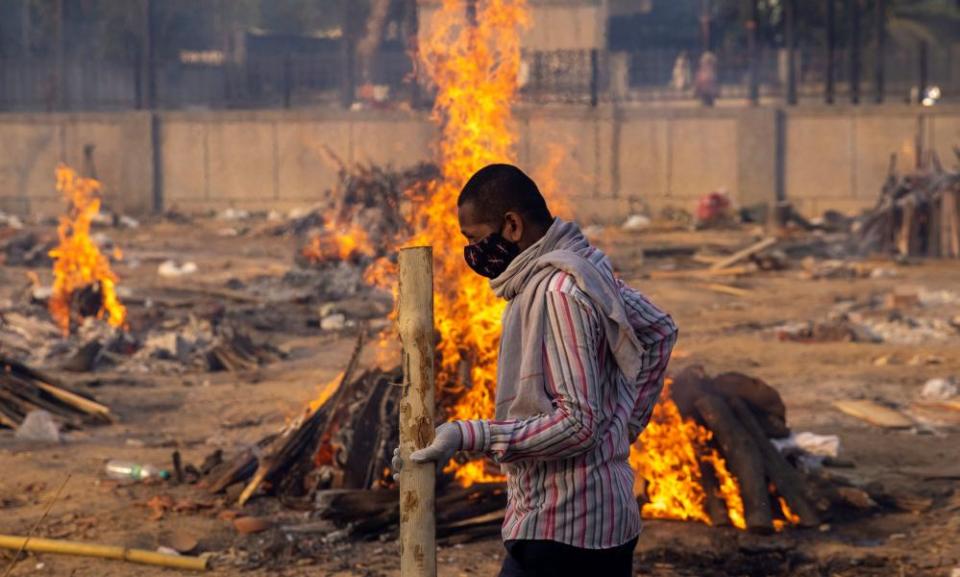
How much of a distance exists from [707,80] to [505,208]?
2800cm

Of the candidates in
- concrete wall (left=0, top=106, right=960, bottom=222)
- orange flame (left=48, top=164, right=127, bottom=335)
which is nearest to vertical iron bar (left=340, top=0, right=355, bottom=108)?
concrete wall (left=0, top=106, right=960, bottom=222)

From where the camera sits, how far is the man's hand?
3256 millimetres

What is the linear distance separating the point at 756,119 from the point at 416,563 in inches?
948

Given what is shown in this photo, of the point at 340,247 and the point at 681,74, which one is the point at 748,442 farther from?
the point at 681,74

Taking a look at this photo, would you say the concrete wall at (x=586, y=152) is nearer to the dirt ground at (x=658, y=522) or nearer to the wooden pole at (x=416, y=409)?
the dirt ground at (x=658, y=522)

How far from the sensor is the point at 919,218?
21250 millimetres

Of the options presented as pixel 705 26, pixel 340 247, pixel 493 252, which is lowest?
pixel 340 247

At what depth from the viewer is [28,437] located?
9.45m

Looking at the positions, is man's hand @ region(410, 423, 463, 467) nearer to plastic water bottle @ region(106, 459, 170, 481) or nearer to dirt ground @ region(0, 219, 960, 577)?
dirt ground @ region(0, 219, 960, 577)

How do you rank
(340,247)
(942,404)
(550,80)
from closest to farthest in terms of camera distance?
(942,404)
(340,247)
(550,80)

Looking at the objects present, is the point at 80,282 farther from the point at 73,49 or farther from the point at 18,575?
the point at 73,49

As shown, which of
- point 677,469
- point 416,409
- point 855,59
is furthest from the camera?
point 855,59

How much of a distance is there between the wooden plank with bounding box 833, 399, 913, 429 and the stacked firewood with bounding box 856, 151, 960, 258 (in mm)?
10956

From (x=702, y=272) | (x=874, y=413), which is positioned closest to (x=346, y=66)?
(x=702, y=272)
